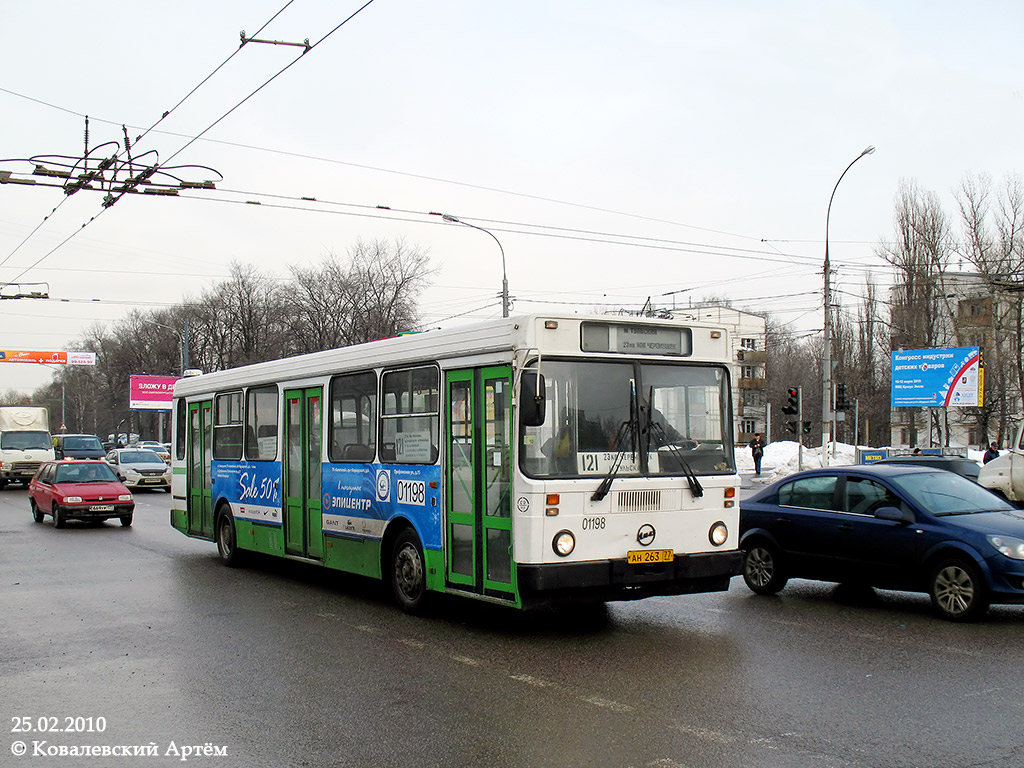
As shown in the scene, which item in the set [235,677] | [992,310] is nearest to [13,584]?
[235,677]

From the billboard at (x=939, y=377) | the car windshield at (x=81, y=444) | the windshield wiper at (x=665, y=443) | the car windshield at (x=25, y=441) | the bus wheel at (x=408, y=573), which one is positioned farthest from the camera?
the car windshield at (x=81, y=444)

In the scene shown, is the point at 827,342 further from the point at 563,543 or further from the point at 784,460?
the point at 563,543

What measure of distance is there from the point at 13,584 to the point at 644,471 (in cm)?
923

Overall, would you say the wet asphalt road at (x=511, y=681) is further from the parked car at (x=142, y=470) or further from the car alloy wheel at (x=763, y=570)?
the parked car at (x=142, y=470)

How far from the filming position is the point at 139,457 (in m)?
39.7

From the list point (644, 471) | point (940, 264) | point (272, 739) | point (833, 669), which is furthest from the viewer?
point (940, 264)

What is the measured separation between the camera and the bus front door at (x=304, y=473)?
473 inches

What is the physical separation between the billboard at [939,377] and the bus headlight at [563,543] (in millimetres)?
32977

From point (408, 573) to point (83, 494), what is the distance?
15.9 metres

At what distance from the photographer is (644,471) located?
8.85 meters

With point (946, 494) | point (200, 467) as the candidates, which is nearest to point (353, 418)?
point (200, 467)

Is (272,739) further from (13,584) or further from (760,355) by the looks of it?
(760,355)

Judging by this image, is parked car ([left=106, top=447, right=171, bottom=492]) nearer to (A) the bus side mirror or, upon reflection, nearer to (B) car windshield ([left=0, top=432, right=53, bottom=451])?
(B) car windshield ([left=0, top=432, right=53, bottom=451])

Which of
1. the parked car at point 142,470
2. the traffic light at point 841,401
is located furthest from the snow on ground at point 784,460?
the parked car at point 142,470
